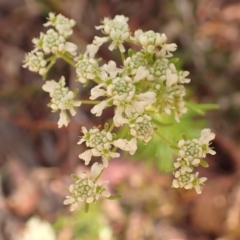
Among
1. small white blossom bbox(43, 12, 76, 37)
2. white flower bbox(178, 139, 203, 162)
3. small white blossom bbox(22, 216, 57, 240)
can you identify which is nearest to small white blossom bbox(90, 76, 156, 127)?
white flower bbox(178, 139, 203, 162)

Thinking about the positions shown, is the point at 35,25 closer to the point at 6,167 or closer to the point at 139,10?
the point at 139,10

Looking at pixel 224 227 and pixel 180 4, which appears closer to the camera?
pixel 224 227

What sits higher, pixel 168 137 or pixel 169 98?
pixel 168 137

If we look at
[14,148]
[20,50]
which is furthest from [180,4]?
[14,148]

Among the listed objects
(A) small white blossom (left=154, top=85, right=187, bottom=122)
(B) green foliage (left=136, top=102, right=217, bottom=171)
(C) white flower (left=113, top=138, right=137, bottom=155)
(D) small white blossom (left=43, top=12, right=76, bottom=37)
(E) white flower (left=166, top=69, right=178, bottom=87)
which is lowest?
(C) white flower (left=113, top=138, right=137, bottom=155)

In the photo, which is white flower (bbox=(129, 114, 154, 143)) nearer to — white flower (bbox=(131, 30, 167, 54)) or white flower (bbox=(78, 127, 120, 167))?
white flower (bbox=(78, 127, 120, 167))

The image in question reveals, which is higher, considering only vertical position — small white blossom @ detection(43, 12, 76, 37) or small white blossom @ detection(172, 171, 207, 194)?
small white blossom @ detection(43, 12, 76, 37)

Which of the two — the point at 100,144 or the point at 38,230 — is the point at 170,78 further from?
the point at 38,230

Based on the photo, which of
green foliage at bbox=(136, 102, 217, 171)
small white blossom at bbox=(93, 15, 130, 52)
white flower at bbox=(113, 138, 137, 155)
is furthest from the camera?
green foliage at bbox=(136, 102, 217, 171)

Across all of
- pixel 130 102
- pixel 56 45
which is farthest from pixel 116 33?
pixel 130 102
